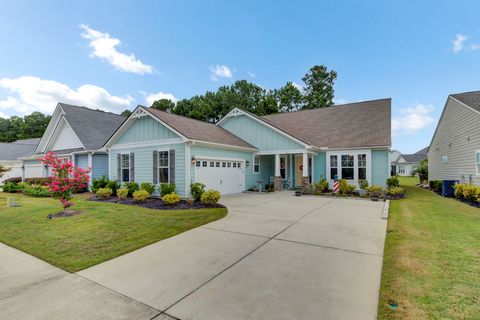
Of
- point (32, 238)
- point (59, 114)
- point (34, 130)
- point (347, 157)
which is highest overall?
point (34, 130)

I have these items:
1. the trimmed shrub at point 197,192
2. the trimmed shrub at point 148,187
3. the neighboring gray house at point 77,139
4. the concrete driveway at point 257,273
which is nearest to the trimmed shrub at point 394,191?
the concrete driveway at point 257,273

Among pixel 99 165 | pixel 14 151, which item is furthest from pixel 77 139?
pixel 14 151

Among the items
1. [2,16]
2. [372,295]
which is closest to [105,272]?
[372,295]

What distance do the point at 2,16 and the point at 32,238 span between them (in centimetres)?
1269

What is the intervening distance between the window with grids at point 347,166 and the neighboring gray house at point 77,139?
16112 mm

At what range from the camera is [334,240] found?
17.4ft

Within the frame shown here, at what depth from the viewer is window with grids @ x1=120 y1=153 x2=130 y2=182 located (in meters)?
13.7

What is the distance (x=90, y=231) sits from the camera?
6.18 meters

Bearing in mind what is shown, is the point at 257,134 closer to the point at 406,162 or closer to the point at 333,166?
the point at 333,166

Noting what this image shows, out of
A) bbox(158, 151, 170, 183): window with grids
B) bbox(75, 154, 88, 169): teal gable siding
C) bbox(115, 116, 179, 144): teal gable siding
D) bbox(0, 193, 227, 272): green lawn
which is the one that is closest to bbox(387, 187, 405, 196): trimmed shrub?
bbox(0, 193, 227, 272): green lawn

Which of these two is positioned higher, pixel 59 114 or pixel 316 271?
pixel 59 114

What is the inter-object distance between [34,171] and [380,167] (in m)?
28.2

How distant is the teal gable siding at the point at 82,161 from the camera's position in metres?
17.0

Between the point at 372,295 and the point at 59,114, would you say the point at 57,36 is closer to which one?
the point at 59,114
